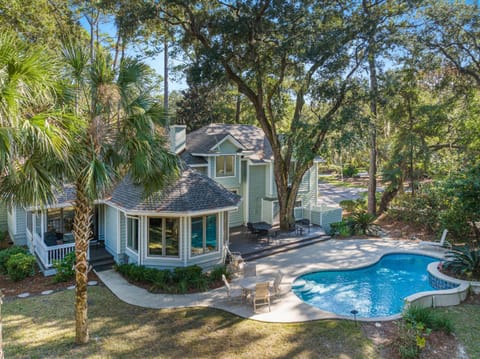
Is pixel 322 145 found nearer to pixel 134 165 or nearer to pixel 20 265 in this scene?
pixel 134 165

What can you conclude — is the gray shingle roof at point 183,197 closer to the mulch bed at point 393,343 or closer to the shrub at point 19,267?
the shrub at point 19,267

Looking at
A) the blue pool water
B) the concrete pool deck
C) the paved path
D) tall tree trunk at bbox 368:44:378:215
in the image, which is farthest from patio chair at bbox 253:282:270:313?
the paved path

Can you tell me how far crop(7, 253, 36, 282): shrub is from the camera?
44.2ft

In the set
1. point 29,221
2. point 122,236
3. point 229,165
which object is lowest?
point 122,236

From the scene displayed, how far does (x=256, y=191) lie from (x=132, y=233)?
373 inches

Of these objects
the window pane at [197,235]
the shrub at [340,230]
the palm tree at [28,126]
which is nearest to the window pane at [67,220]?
the window pane at [197,235]

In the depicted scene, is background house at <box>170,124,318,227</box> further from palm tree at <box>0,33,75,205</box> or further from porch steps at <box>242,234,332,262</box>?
palm tree at <box>0,33,75,205</box>

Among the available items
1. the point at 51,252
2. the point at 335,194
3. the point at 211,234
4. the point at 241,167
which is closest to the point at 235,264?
the point at 211,234

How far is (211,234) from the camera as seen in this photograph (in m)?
15.2

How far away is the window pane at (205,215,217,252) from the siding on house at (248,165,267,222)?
23.2ft

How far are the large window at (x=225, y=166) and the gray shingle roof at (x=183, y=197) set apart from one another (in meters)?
4.93

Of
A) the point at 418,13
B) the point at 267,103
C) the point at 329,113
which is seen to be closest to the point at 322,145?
the point at 329,113

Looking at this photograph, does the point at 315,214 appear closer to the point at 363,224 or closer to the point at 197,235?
the point at 363,224

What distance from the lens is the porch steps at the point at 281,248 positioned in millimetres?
16766
